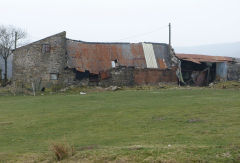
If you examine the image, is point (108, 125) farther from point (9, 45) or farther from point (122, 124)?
point (9, 45)

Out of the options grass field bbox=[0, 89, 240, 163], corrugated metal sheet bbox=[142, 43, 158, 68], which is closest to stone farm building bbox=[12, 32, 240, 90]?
corrugated metal sheet bbox=[142, 43, 158, 68]

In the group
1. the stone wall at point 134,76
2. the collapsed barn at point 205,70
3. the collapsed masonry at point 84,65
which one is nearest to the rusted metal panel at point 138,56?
the collapsed masonry at point 84,65

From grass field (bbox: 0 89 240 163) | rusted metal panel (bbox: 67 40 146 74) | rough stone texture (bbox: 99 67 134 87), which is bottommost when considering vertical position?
grass field (bbox: 0 89 240 163)

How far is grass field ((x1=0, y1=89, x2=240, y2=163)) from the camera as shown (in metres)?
10.2

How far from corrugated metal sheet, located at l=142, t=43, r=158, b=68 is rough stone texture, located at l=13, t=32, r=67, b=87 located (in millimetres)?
9247

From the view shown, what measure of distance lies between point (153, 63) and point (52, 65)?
1111cm

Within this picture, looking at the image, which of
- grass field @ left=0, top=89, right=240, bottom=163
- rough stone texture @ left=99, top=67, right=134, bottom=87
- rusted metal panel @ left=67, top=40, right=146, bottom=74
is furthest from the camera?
rough stone texture @ left=99, top=67, right=134, bottom=87

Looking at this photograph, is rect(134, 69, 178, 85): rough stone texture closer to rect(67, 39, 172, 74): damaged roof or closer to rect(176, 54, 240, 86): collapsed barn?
rect(67, 39, 172, 74): damaged roof

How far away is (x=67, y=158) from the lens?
10734 mm

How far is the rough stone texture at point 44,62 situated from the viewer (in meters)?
40.5

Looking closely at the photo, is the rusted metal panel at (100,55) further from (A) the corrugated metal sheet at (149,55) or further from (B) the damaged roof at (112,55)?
(A) the corrugated metal sheet at (149,55)

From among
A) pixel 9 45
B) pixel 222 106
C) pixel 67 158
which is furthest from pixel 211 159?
pixel 9 45

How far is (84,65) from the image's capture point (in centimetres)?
4116

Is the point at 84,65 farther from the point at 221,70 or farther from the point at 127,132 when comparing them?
the point at 127,132
